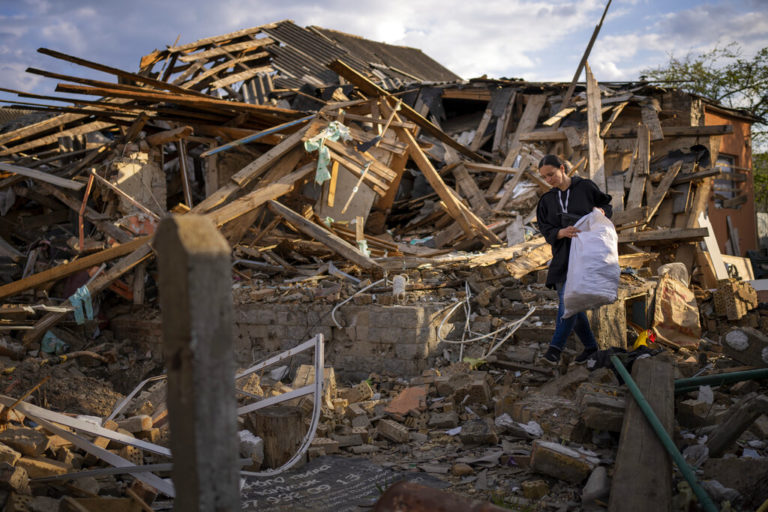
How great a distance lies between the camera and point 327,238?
28.3 feet

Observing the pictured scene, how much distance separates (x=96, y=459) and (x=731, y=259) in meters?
12.2

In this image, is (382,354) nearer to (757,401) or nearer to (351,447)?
(351,447)

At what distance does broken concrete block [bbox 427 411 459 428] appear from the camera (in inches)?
210

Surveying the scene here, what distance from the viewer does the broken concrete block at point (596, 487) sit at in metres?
3.53

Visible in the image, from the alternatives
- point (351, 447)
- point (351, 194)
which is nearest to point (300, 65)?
point (351, 194)

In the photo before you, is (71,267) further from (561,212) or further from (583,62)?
(583,62)

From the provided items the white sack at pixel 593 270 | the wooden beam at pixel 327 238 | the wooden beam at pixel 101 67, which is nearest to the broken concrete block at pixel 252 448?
the white sack at pixel 593 270

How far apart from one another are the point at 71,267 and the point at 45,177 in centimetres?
259

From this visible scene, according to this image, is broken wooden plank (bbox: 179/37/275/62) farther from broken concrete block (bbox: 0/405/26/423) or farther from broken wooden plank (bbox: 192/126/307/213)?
broken concrete block (bbox: 0/405/26/423)

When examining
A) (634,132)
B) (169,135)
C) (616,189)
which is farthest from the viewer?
(634,132)

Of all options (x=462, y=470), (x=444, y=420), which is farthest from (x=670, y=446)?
(x=444, y=420)

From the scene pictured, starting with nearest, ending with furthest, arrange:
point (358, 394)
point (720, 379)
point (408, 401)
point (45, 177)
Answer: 1. point (720, 379)
2. point (408, 401)
3. point (358, 394)
4. point (45, 177)

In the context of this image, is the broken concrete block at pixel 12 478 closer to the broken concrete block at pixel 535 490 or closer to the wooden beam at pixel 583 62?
the broken concrete block at pixel 535 490

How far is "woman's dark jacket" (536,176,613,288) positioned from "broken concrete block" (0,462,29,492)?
430cm
